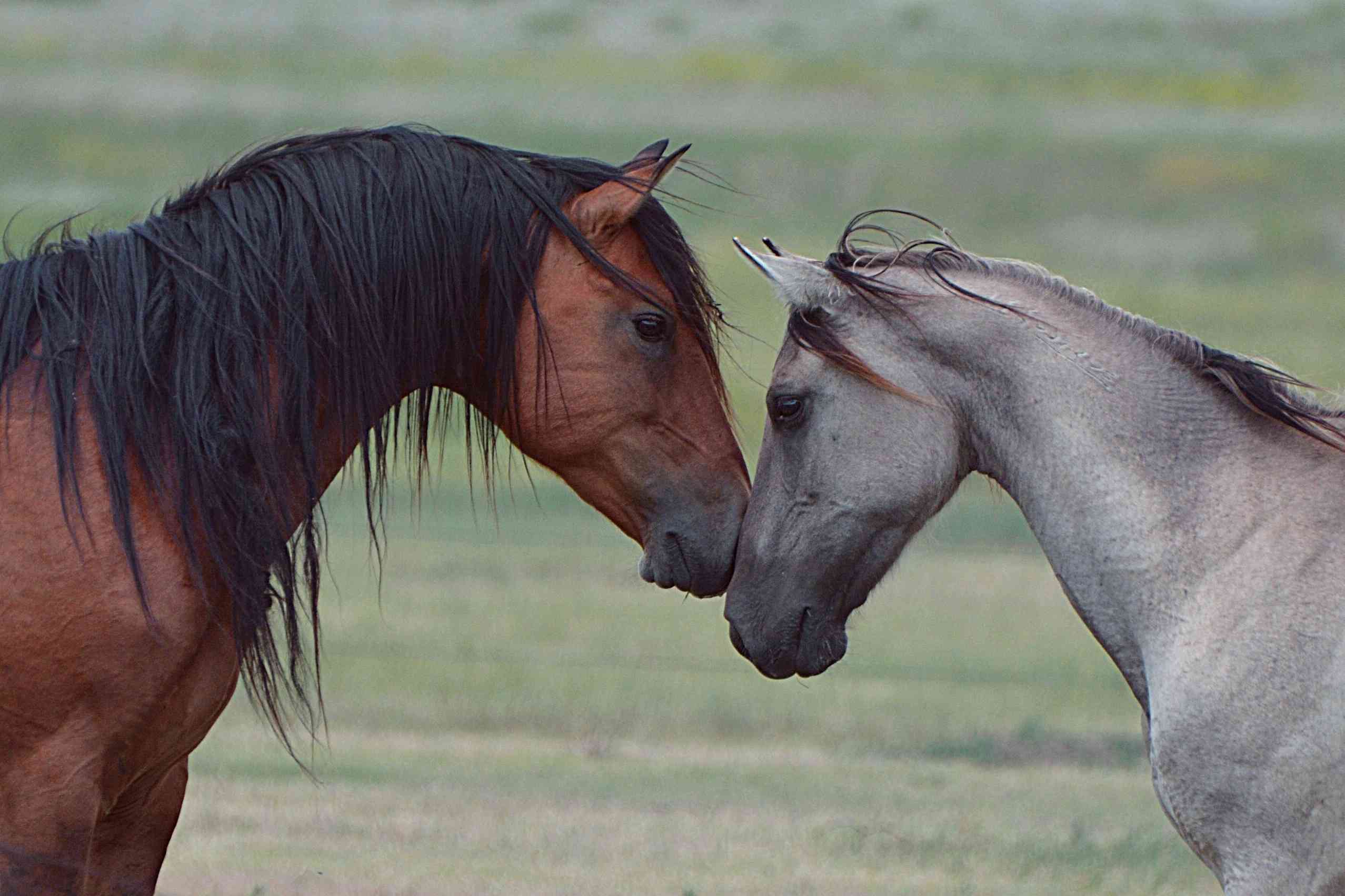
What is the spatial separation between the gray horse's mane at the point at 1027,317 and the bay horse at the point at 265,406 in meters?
0.39

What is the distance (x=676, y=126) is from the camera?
36.4 metres

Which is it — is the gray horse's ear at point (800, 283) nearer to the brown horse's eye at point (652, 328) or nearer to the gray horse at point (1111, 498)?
the gray horse at point (1111, 498)

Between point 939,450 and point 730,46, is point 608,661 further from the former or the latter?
point 730,46

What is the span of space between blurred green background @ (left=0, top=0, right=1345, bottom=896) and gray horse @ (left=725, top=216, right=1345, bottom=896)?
14.1 inches

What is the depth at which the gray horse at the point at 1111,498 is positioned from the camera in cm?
339

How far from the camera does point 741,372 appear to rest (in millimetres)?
6832

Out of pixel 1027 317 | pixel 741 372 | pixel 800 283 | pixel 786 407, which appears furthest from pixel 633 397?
pixel 741 372

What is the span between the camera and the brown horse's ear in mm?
4023

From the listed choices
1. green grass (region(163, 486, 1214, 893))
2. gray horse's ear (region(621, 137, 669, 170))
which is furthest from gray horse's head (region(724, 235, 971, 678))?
green grass (region(163, 486, 1214, 893))

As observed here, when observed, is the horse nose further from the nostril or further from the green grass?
the green grass

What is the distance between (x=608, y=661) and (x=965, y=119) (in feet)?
89.5

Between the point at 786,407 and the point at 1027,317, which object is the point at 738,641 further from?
the point at 1027,317

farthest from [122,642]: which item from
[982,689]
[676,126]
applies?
[676,126]

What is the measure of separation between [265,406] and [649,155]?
118 cm
